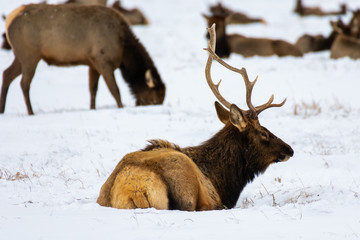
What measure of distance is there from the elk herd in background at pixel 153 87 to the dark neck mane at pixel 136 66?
20 mm

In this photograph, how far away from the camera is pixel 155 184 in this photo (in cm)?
477

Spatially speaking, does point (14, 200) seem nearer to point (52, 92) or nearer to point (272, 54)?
point (52, 92)

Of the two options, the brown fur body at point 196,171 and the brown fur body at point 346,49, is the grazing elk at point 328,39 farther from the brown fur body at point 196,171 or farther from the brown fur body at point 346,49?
the brown fur body at point 196,171

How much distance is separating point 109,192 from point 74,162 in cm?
262

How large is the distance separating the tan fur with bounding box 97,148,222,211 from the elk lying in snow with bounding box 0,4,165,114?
581 cm

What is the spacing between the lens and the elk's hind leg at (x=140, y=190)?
4699 mm

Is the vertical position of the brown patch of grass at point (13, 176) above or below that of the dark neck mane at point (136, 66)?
above

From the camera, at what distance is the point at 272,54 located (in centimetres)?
1955

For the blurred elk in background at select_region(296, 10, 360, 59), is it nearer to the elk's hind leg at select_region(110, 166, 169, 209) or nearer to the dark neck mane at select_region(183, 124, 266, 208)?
the dark neck mane at select_region(183, 124, 266, 208)

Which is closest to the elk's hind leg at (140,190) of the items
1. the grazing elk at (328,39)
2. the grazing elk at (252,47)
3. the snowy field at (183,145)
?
the snowy field at (183,145)

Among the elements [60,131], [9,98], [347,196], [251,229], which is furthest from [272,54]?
[251,229]

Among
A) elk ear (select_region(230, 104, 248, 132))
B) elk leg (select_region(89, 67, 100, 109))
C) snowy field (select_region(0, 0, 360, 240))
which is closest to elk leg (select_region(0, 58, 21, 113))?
snowy field (select_region(0, 0, 360, 240))

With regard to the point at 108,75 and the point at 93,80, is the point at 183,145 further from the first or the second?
the point at 93,80

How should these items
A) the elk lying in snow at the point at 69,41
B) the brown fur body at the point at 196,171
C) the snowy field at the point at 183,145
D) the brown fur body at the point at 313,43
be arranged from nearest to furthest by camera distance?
the snowy field at the point at 183,145 → the brown fur body at the point at 196,171 → the elk lying in snow at the point at 69,41 → the brown fur body at the point at 313,43
